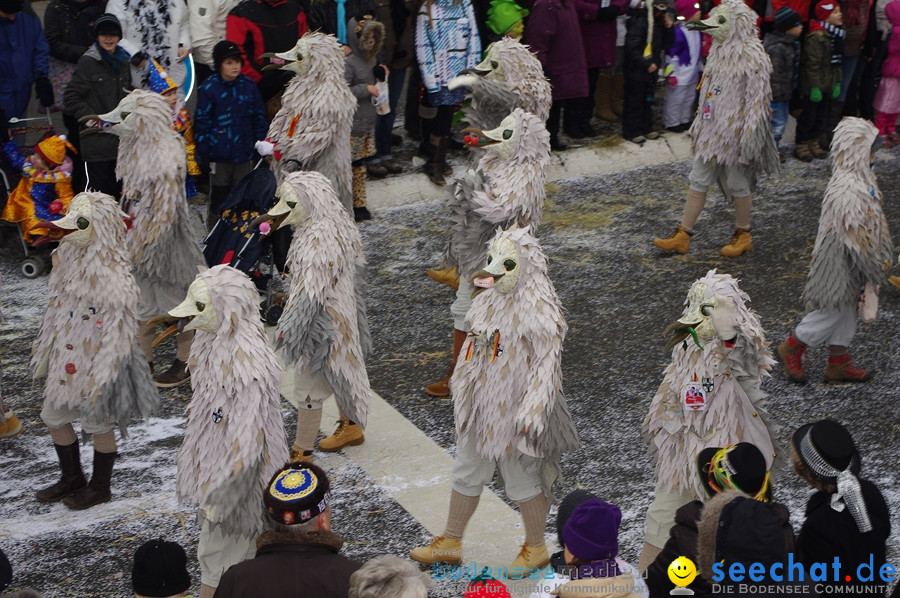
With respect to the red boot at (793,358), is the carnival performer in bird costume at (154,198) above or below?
above

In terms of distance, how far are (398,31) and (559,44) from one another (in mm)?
1502

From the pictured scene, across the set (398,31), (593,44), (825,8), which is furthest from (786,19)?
(398,31)

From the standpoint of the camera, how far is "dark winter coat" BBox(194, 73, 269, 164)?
28.8ft

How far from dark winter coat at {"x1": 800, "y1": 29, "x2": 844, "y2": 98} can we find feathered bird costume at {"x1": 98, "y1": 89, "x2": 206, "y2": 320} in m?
6.53

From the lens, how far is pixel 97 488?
6.32 meters

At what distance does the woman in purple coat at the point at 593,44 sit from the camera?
11180mm

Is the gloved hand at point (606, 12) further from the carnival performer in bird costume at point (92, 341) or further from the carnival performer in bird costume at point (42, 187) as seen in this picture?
the carnival performer in bird costume at point (92, 341)

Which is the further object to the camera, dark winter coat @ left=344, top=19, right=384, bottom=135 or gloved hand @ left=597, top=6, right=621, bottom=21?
gloved hand @ left=597, top=6, right=621, bottom=21

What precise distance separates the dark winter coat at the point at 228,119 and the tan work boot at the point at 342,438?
2.95 meters

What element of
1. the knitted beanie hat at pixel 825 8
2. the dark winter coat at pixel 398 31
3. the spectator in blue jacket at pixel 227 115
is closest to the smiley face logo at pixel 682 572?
the spectator in blue jacket at pixel 227 115

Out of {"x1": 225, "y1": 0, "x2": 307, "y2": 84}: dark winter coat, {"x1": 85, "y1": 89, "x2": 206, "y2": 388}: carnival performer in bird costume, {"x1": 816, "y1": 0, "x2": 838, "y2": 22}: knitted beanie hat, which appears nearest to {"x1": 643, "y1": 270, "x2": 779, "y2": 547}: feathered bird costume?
{"x1": 85, "y1": 89, "x2": 206, "y2": 388}: carnival performer in bird costume

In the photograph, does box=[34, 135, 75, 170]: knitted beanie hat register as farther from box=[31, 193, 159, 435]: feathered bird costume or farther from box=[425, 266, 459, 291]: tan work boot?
box=[425, 266, 459, 291]: tan work boot

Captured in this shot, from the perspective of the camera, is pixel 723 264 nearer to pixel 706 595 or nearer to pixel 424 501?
pixel 424 501

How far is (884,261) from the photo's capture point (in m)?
7.16
